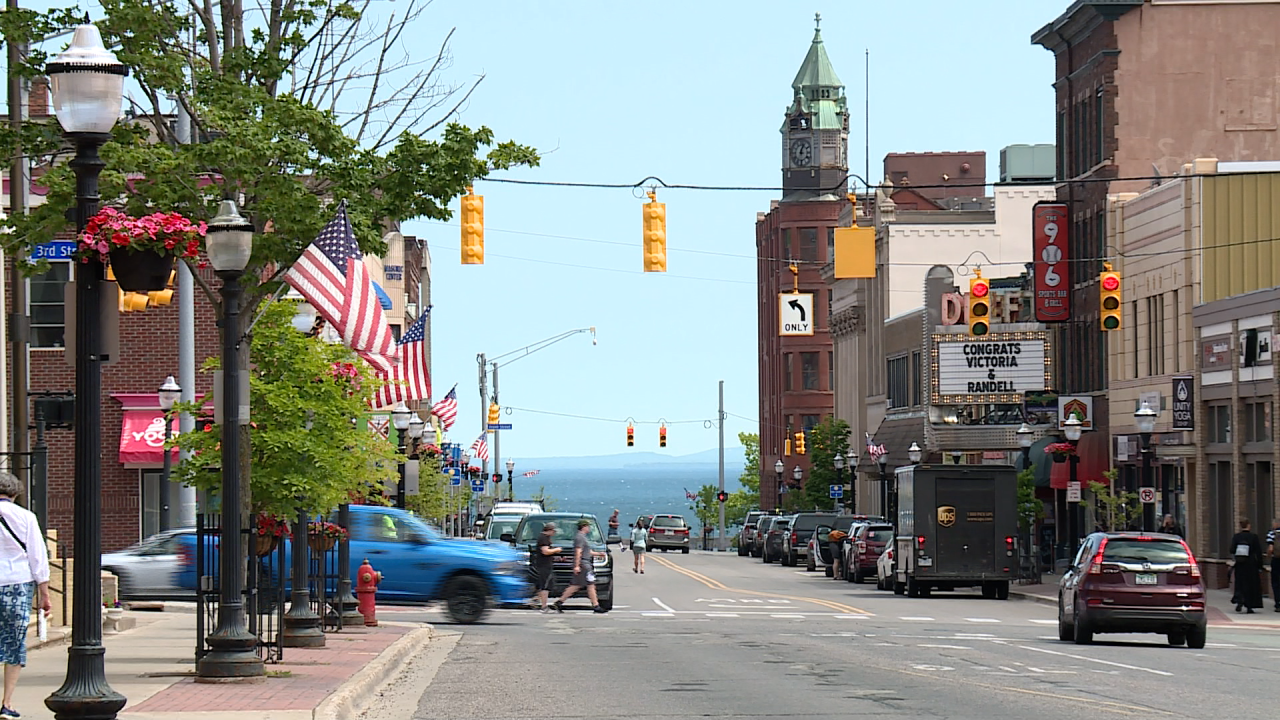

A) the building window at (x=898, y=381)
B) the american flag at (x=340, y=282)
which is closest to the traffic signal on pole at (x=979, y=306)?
the american flag at (x=340, y=282)

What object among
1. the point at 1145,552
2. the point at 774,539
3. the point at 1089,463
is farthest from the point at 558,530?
the point at 774,539

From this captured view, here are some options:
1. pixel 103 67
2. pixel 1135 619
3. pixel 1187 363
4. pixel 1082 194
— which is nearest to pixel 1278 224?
pixel 1187 363

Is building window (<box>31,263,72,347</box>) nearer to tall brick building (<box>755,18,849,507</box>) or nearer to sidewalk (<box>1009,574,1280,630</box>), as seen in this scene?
sidewalk (<box>1009,574,1280,630</box>)

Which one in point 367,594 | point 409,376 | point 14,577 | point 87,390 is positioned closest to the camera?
point 87,390

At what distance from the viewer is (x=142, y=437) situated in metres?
44.5

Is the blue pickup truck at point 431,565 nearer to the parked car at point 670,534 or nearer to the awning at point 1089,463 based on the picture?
the awning at point 1089,463

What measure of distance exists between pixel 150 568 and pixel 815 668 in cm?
1506

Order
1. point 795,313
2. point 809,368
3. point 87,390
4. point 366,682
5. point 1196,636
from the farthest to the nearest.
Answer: point 809,368 → point 795,313 → point 1196,636 → point 366,682 → point 87,390

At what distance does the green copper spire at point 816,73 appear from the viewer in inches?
5300

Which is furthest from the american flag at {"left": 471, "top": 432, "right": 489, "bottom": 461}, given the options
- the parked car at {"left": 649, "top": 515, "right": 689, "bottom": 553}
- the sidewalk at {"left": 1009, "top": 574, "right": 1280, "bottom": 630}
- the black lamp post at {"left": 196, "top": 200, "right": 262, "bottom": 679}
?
the black lamp post at {"left": 196, "top": 200, "right": 262, "bottom": 679}

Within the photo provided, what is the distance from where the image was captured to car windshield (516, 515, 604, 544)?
36594mm

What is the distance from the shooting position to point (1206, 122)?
56.6 m

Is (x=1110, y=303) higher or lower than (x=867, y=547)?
higher

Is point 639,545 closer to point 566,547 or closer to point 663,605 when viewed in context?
point 663,605
